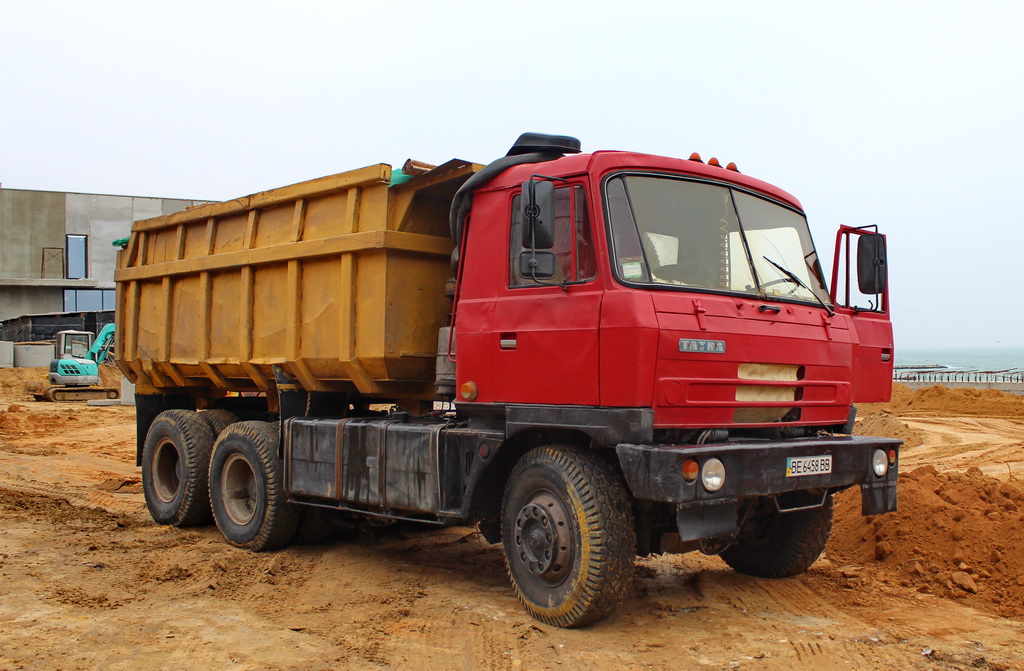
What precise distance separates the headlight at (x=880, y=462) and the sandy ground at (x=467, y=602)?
89 centimetres

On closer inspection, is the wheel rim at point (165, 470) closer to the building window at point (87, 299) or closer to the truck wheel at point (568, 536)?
the truck wheel at point (568, 536)

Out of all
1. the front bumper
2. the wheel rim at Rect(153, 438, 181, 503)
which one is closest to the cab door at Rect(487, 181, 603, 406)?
the front bumper

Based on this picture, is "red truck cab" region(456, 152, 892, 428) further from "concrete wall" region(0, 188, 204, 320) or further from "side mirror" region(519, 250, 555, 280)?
"concrete wall" region(0, 188, 204, 320)

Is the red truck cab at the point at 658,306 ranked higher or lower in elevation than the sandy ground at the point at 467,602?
higher

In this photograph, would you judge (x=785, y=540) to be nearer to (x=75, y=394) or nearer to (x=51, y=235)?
(x=75, y=394)

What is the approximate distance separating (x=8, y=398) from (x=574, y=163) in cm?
3121

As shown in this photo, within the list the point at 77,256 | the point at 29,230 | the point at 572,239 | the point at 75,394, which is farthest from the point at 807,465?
the point at 29,230

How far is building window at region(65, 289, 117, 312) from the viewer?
152 feet

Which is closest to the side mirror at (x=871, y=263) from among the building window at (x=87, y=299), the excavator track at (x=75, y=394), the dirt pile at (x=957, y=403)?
the dirt pile at (x=957, y=403)

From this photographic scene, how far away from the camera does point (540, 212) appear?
17.9 ft

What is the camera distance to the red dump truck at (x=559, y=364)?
5.34 m

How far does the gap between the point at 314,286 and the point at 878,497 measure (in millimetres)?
4620

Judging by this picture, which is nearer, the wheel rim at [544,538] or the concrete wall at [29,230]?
the wheel rim at [544,538]

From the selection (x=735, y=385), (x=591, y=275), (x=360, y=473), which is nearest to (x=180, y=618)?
(x=360, y=473)
